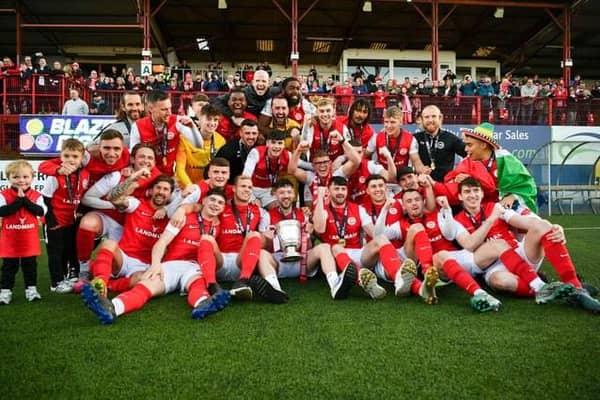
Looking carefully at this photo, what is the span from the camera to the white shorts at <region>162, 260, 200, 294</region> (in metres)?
4.52

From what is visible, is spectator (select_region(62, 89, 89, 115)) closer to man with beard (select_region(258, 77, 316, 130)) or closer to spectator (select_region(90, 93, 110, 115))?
spectator (select_region(90, 93, 110, 115))

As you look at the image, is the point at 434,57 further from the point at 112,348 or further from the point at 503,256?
the point at 112,348

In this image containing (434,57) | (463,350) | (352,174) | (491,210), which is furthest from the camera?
(434,57)

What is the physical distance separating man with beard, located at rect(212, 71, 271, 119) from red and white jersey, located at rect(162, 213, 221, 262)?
6.72ft

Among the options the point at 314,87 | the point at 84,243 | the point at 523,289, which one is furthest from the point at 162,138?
the point at 314,87

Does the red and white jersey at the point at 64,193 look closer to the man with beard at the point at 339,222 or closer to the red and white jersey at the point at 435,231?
the man with beard at the point at 339,222

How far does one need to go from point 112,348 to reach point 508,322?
2645mm

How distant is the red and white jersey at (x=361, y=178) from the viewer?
19.3ft

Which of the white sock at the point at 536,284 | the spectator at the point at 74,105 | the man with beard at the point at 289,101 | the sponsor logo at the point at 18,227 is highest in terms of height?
the spectator at the point at 74,105

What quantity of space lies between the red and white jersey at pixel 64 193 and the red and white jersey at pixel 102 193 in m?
0.08

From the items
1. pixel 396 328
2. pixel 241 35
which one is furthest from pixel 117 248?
pixel 241 35

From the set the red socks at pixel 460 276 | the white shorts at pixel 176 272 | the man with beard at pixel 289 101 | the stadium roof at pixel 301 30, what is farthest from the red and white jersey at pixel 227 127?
the stadium roof at pixel 301 30

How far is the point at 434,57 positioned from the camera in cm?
1906

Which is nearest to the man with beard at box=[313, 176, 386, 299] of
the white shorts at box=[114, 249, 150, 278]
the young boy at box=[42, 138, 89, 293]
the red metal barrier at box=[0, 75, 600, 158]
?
the white shorts at box=[114, 249, 150, 278]
